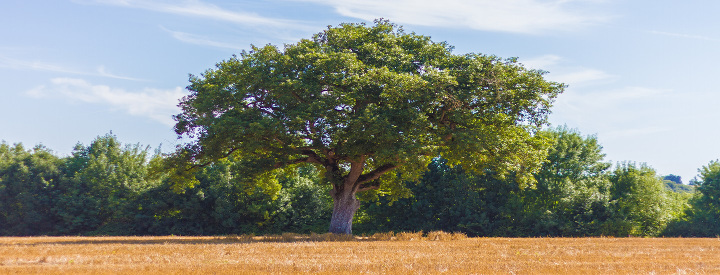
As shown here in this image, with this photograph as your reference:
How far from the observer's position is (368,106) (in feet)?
95.5

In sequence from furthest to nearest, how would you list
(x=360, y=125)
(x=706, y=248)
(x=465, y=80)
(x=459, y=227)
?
(x=459, y=227) < (x=465, y=80) < (x=360, y=125) < (x=706, y=248)

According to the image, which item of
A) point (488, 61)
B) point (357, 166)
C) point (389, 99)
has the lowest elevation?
point (357, 166)

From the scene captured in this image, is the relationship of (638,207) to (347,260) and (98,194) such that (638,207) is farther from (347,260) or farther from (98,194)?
(98,194)

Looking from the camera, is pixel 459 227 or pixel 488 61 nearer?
pixel 488 61

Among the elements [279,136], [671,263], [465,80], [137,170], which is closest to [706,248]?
[671,263]

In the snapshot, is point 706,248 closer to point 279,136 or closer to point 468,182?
point 279,136

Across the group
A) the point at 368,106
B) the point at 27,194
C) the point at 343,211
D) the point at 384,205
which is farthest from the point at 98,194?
the point at 368,106

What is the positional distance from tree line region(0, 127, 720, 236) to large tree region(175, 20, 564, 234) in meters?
24.5

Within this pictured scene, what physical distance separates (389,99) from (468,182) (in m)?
30.4

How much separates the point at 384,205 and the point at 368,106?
33430 millimetres

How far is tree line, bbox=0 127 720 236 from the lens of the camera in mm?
54812

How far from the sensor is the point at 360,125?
94.0 feet

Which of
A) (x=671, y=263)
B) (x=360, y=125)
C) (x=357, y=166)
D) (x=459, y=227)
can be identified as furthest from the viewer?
(x=459, y=227)

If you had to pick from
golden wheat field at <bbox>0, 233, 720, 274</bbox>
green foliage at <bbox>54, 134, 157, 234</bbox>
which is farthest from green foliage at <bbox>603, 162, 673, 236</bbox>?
green foliage at <bbox>54, 134, 157, 234</bbox>
